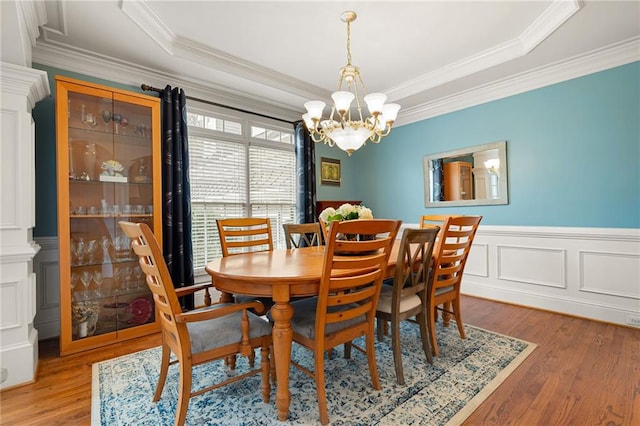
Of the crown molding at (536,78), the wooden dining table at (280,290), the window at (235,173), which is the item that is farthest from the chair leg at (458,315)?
the crown molding at (536,78)

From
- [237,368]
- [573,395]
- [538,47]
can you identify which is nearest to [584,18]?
[538,47]

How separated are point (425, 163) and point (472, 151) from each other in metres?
0.65

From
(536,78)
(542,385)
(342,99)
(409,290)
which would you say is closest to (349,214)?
(409,290)

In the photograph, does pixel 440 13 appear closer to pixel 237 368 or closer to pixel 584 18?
pixel 584 18

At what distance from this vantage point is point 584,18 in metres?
2.46

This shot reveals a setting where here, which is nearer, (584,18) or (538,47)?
(584,18)

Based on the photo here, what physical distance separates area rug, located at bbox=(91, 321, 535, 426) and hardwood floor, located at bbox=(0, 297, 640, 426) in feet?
0.29

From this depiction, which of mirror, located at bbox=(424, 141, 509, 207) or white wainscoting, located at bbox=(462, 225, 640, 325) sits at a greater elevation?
mirror, located at bbox=(424, 141, 509, 207)

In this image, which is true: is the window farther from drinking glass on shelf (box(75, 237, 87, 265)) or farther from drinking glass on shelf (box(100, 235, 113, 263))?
drinking glass on shelf (box(75, 237, 87, 265))

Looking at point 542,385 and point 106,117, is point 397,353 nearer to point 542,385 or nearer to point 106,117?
point 542,385

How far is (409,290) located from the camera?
81.4 inches

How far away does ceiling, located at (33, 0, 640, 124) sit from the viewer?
2.38 meters

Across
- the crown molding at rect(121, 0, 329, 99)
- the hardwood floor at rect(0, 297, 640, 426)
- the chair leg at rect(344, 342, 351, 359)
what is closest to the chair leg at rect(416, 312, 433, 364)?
the hardwood floor at rect(0, 297, 640, 426)

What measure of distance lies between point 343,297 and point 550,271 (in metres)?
2.91
